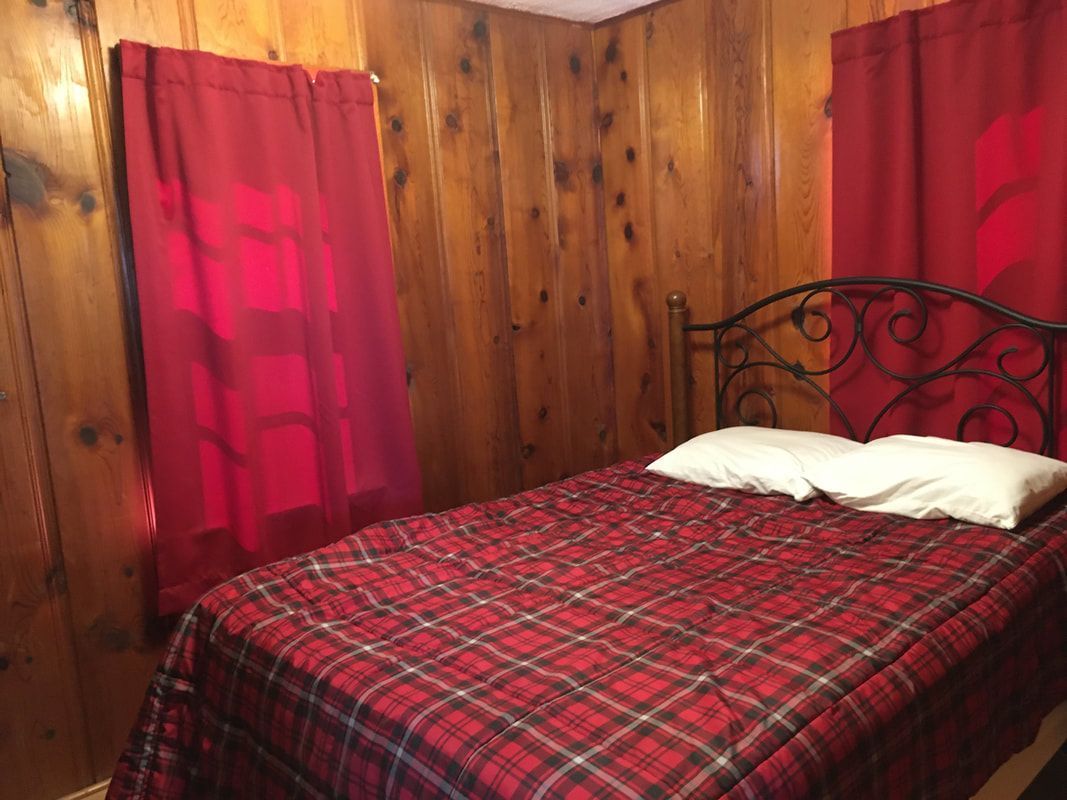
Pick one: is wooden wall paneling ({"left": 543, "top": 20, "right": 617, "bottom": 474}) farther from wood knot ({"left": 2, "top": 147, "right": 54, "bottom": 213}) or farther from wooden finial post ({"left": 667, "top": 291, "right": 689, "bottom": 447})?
wood knot ({"left": 2, "top": 147, "right": 54, "bottom": 213})

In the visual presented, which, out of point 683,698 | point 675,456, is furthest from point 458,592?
point 675,456

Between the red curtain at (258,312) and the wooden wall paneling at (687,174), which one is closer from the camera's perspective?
the red curtain at (258,312)

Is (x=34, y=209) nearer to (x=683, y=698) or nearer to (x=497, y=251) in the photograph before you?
(x=497, y=251)

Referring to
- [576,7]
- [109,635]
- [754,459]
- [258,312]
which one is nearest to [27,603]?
[109,635]

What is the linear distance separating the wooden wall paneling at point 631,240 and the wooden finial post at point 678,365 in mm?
185

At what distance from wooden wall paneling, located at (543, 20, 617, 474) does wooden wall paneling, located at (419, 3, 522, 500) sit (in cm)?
29

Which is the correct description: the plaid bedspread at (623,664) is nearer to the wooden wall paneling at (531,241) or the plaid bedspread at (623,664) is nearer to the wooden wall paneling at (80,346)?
the wooden wall paneling at (80,346)

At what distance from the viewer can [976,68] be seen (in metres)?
2.31

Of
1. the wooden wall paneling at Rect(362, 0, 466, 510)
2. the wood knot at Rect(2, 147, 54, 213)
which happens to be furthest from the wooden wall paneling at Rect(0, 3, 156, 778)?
the wooden wall paneling at Rect(362, 0, 466, 510)

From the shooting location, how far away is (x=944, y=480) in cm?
211

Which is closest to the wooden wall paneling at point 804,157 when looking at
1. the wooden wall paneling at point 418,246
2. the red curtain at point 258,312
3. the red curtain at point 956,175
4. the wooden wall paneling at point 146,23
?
the red curtain at point 956,175

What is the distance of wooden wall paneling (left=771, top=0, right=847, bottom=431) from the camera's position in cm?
269

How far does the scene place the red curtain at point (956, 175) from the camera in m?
2.23

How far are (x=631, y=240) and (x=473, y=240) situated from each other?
67 centimetres
